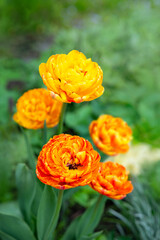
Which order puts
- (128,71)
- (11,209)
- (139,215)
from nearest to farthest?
(11,209) → (139,215) → (128,71)

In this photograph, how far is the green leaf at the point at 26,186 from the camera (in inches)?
36.5

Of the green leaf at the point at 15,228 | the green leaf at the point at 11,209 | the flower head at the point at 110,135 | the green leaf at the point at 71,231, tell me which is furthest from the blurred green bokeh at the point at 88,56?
the flower head at the point at 110,135

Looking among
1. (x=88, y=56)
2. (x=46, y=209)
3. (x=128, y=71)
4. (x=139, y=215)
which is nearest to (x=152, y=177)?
(x=139, y=215)

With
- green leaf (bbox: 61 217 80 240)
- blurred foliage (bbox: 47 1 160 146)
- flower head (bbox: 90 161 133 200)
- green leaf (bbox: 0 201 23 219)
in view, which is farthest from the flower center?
blurred foliage (bbox: 47 1 160 146)

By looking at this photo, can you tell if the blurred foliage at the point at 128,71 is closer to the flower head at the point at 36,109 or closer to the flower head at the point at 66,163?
the flower head at the point at 36,109

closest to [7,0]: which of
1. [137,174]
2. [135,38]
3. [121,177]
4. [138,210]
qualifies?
[135,38]

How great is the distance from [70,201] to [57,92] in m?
0.97

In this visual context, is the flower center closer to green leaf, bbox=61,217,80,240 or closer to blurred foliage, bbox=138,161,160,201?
green leaf, bbox=61,217,80,240

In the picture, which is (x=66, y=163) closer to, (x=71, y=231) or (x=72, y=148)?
(x=72, y=148)

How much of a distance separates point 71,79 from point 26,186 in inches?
19.2

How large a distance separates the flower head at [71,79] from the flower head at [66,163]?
0.10 m

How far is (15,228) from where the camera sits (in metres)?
0.87

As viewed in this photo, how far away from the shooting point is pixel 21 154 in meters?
1.58

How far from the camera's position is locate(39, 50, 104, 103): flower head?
1.99ft
